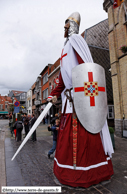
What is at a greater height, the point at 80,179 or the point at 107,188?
the point at 80,179

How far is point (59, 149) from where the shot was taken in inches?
111

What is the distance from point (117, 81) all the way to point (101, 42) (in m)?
7.64

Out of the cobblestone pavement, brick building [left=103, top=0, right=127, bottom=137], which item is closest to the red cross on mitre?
the cobblestone pavement

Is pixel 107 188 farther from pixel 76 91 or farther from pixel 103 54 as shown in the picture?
pixel 103 54

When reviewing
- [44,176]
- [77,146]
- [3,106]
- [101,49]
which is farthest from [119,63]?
[3,106]

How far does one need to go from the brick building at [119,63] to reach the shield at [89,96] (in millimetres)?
6486

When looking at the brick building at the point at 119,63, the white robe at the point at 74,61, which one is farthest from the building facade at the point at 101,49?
the white robe at the point at 74,61

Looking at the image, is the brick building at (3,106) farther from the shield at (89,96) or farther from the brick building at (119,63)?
the shield at (89,96)

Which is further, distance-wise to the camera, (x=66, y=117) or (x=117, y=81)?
(x=117, y=81)

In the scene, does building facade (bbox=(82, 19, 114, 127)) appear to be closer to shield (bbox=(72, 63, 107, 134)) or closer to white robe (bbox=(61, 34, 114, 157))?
white robe (bbox=(61, 34, 114, 157))

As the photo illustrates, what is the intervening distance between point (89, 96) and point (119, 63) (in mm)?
7424

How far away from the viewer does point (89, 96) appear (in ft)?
8.97

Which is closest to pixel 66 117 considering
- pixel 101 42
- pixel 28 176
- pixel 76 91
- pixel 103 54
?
pixel 76 91

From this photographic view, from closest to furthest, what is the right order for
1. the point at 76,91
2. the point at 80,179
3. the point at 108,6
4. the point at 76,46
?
1. the point at 80,179
2. the point at 76,91
3. the point at 76,46
4. the point at 108,6
